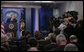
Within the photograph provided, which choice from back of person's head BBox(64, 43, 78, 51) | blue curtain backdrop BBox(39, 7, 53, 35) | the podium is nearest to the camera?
back of person's head BBox(64, 43, 78, 51)

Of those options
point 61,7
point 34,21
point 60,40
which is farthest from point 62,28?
point 34,21

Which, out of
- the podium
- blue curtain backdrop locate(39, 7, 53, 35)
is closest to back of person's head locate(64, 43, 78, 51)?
the podium

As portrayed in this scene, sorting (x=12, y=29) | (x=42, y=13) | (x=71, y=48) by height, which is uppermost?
(x=42, y=13)

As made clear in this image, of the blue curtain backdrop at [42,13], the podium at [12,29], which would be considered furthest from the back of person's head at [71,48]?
the blue curtain backdrop at [42,13]

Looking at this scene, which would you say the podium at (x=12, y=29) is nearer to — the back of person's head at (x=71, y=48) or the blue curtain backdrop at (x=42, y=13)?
the back of person's head at (x=71, y=48)

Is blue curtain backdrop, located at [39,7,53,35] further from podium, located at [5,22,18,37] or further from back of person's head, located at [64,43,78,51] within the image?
back of person's head, located at [64,43,78,51]

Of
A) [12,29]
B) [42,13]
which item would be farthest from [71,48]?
[42,13]

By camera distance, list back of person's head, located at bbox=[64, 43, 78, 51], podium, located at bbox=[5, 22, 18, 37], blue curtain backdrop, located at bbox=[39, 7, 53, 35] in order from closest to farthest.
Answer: back of person's head, located at bbox=[64, 43, 78, 51] → podium, located at bbox=[5, 22, 18, 37] → blue curtain backdrop, located at bbox=[39, 7, 53, 35]

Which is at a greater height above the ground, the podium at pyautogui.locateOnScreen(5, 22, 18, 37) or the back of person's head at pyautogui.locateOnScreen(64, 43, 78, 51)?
the podium at pyautogui.locateOnScreen(5, 22, 18, 37)

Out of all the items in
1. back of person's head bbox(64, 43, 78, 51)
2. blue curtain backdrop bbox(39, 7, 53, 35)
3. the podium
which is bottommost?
back of person's head bbox(64, 43, 78, 51)

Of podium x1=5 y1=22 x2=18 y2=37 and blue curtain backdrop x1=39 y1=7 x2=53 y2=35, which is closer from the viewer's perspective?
podium x1=5 y1=22 x2=18 y2=37

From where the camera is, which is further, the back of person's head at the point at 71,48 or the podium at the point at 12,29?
the podium at the point at 12,29

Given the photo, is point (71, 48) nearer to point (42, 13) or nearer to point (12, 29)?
point (12, 29)

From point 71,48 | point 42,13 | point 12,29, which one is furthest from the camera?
point 42,13
